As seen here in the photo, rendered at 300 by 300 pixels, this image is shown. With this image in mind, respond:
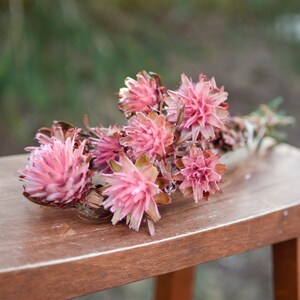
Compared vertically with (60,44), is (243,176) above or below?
below

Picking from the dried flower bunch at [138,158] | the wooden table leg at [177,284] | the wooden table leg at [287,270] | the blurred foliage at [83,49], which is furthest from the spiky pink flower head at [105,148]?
the blurred foliage at [83,49]

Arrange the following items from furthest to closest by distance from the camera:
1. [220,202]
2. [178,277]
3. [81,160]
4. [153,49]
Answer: [153,49] < [178,277] < [220,202] < [81,160]

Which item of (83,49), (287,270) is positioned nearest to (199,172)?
(287,270)

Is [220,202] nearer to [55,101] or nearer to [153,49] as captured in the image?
[55,101]

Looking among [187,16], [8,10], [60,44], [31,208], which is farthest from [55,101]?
[31,208]

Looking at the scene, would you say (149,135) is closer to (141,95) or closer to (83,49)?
(141,95)
